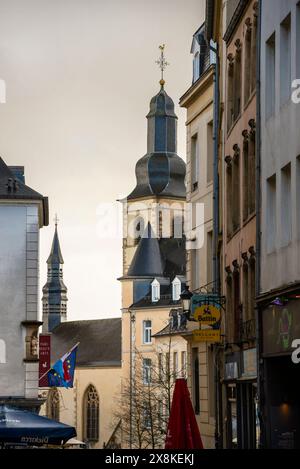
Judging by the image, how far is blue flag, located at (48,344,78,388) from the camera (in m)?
47.6

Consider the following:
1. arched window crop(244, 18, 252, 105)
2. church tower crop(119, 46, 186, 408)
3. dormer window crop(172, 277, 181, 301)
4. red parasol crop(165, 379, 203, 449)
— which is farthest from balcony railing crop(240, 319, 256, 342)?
church tower crop(119, 46, 186, 408)

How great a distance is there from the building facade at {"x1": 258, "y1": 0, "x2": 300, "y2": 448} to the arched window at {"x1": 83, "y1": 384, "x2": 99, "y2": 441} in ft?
373

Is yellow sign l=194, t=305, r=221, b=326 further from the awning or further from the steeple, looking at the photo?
the steeple

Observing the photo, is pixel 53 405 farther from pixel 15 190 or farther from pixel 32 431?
pixel 32 431

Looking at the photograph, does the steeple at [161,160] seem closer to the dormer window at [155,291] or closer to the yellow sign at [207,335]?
the dormer window at [155,291]

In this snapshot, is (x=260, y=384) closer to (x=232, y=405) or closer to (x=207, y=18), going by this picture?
(x=232, y=405)

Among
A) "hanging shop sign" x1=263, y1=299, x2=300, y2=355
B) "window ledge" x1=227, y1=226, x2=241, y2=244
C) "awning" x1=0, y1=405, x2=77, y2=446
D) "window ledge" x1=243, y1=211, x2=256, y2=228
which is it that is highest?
"window ledge" x1=227, y1=226, x2=241, y2=244

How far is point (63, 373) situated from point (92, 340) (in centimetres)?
10129

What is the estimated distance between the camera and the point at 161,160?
143000 millimetres

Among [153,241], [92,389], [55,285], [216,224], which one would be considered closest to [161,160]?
[153,241]

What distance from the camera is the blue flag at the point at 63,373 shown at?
47594 mm

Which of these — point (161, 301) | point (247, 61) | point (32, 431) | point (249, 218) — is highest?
point (161, 301)

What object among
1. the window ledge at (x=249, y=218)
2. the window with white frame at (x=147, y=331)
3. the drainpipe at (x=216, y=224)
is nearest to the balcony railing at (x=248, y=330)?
the window ledge at (x=249, y=218)

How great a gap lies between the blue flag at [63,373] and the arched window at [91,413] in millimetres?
89405
